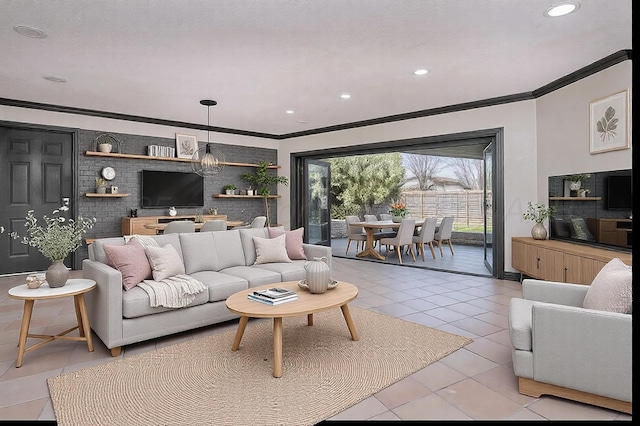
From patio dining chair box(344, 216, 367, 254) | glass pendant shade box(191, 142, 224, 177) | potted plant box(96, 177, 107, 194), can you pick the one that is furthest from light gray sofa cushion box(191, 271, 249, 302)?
patio dining chair box(344, 216, 367, 254)

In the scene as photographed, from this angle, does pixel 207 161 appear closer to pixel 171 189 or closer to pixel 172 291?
pixel 171 189

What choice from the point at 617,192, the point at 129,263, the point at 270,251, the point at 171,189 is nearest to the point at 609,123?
the point at 617,192

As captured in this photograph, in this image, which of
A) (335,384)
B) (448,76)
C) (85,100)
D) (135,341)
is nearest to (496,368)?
(335,384)

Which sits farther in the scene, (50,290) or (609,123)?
(609,123)

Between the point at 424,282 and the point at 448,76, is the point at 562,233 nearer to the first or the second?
the point at 424,282

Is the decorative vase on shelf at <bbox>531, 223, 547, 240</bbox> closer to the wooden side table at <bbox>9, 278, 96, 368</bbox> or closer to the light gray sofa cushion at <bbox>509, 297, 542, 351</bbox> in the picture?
the light gray sofa cushion at <bbox>509, 297, 542, 351</bbox>

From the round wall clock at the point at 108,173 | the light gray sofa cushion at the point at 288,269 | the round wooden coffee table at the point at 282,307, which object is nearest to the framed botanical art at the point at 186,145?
the round wall clock at the point at 108,173

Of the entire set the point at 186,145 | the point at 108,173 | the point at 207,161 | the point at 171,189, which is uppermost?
the point at 186,145

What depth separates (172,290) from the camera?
3.13 meters

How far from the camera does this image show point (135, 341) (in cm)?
296

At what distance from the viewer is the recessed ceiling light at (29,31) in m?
3.24

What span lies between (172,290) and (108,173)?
4.28 m

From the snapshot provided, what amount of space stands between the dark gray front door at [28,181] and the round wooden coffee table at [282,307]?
4.70 metres

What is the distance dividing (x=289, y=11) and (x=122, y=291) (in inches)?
99.3
